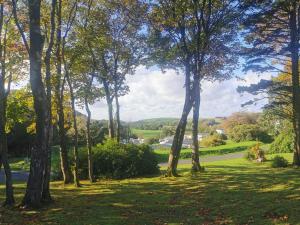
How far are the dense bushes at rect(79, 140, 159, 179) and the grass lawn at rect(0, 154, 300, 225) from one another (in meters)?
6.34

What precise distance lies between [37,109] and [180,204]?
24.6 feet

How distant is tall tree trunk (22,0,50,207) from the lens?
17.2m

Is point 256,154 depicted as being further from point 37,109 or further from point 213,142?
point 213,142

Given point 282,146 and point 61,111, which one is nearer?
point 61,111

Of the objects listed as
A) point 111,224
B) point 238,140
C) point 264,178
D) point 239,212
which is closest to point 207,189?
point 264,178

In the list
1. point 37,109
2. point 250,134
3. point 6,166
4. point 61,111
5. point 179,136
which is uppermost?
point 61,111

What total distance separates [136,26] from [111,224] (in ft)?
70.0

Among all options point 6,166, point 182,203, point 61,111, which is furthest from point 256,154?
point 6,166

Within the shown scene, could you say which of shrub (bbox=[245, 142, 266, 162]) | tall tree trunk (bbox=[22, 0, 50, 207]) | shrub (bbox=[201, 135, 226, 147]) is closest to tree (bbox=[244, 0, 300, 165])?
shrub (bbox=[245, 142, 266, 162])

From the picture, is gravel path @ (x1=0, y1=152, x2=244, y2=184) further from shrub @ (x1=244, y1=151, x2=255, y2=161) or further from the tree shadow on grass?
the tree shadow on grass

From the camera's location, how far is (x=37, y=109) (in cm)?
1736

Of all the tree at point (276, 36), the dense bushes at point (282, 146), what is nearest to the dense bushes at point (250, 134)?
the dense bushes at point (282, 146)

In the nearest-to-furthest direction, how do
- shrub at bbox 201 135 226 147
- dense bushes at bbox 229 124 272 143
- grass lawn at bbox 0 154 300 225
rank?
grass lawn at bbox 0 154 300 225
shrub at bbox 201 135 226 147
dense bushes at bbox 229 124 272 143

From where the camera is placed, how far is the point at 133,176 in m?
33.0
